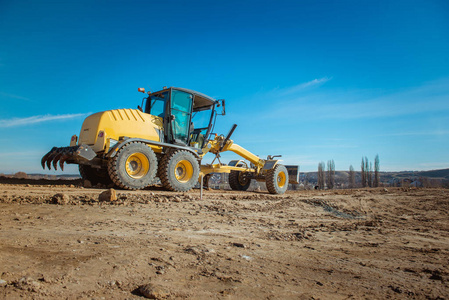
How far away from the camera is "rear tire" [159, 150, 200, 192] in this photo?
947 centimetres

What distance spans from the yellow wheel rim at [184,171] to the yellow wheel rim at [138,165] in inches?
52.0

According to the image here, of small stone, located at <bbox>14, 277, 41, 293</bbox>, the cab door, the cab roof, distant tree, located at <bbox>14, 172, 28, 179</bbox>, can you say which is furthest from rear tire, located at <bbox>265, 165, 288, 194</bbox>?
distant tree, located at <bbox>14, 172, 28, 179</bbox>

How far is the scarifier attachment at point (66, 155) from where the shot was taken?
26.3ft

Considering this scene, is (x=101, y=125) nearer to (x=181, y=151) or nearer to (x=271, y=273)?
(x=181, y=151)

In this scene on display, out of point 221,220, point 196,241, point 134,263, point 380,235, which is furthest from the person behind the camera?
point 221,220

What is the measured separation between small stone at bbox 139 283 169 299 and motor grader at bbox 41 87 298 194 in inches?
248

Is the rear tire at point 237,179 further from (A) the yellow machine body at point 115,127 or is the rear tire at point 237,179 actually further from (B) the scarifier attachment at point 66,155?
(B) the scarifier attachment at point 66,155

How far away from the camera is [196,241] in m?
3.83

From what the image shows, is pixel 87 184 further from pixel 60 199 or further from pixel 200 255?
pixel 200 255

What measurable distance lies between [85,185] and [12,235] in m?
6.55

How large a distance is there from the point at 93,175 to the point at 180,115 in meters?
3.75

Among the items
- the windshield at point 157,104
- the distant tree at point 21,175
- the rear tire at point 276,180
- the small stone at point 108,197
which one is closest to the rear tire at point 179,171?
the windshield at point 157,104

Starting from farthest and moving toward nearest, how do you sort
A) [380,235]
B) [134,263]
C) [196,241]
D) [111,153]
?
[111,153]
[380,235]
[196,241]
[134,263]

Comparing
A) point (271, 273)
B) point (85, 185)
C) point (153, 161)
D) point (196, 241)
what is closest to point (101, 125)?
point (153, 161)
